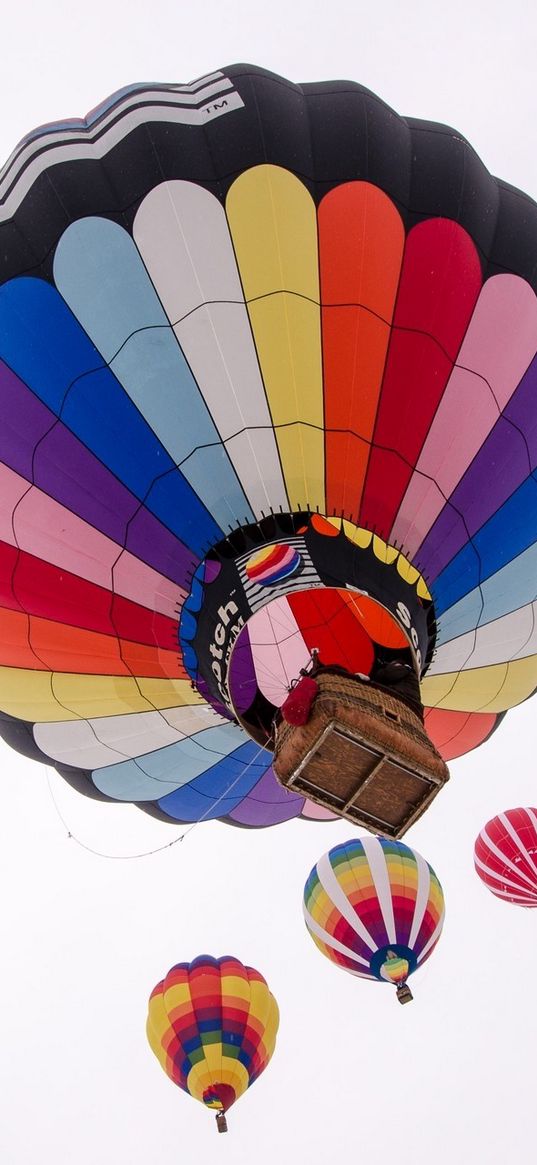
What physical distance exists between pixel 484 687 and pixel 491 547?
1.24 m

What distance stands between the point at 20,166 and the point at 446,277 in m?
1.93

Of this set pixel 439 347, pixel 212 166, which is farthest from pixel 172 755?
pixel 212 166

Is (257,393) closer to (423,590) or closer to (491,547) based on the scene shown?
(423,590)

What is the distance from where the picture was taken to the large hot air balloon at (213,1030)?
28.4 feet

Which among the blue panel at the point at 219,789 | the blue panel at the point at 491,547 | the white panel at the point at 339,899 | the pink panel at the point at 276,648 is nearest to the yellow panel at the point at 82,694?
the pink panel at the point at 276,648

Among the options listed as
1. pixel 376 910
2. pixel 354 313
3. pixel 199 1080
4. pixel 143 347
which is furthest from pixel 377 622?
pixel 199 1080

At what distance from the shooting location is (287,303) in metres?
4.91

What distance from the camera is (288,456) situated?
5129 millimetres

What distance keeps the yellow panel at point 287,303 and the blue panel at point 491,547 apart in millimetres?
824

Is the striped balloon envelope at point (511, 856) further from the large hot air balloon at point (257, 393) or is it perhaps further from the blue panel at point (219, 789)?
the large hot air balloon at point (257, 393)

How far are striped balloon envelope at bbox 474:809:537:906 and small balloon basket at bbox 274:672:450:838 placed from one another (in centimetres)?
462

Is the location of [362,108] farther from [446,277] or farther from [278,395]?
[278,395]

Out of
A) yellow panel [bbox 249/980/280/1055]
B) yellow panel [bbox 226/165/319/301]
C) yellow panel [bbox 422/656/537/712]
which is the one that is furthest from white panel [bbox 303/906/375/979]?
yellow panel [bbox 226/165/319/301]

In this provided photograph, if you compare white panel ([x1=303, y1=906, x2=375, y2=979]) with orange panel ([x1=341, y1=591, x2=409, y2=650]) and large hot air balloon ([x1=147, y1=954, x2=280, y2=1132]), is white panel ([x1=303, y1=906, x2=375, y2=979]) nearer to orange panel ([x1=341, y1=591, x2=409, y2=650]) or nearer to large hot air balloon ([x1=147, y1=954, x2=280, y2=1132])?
large hot air balloon ([x1=147, y1=954, x2=280, y2=1132])
